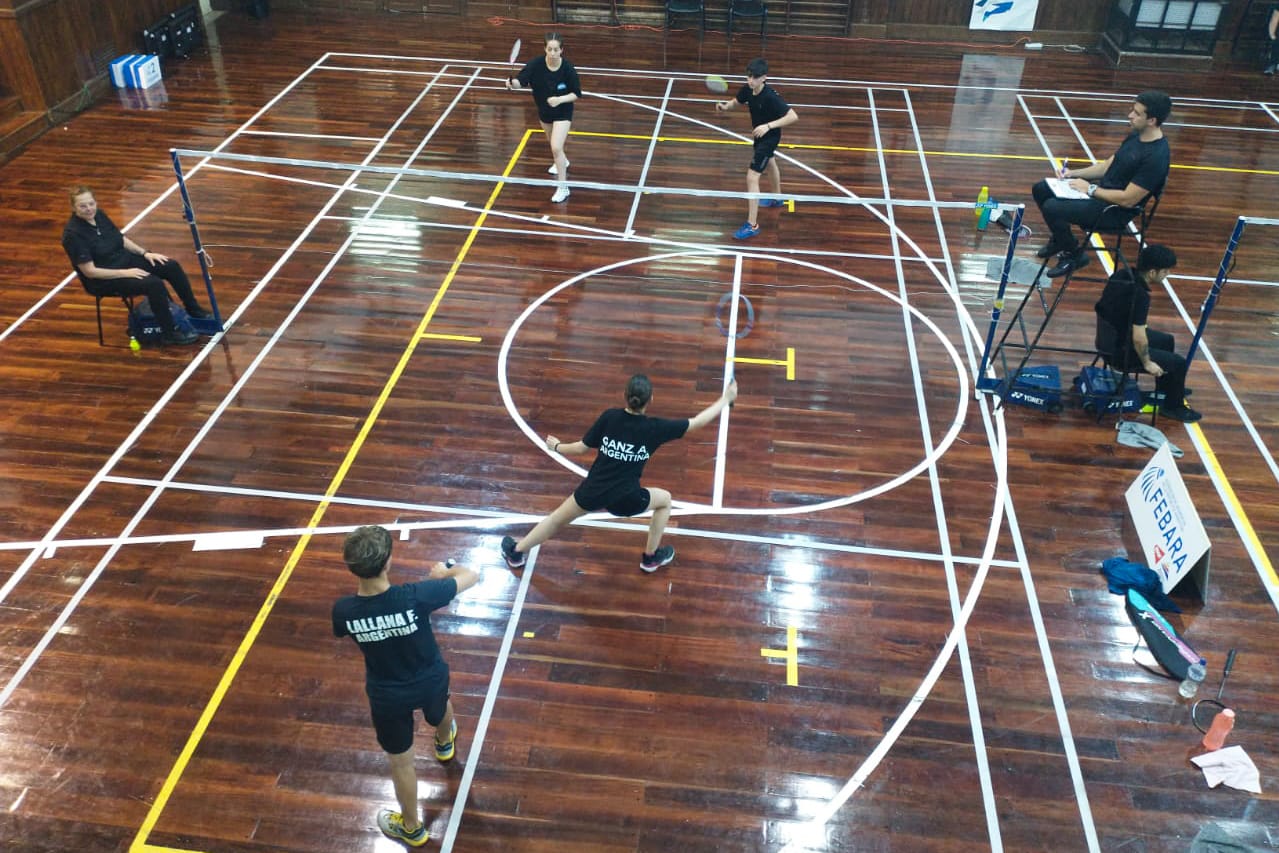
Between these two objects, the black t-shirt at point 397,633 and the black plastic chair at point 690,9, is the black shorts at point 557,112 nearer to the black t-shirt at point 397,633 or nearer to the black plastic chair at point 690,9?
Answer: the black plastic chair at point 690,9

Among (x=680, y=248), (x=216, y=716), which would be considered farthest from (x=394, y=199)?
(x=216, y=716)

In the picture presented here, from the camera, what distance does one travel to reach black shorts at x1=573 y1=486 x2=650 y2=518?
6.71 m

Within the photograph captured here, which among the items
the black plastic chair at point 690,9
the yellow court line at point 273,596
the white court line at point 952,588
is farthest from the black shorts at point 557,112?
the black plastic chair at point 690,9

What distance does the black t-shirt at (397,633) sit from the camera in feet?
15.6

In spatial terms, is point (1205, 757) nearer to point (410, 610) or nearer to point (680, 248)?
point (410, 610)

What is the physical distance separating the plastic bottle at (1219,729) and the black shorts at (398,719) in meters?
4.92

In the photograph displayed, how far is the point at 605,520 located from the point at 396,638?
3301mm

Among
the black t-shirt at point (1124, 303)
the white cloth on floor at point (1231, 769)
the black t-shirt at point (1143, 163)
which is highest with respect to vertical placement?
the black t-shirt at point (1143, 163)

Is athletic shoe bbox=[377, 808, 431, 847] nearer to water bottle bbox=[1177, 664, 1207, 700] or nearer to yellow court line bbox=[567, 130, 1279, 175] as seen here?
water bottle bbox=[1177, 664, 1207, 700]

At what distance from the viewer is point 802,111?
15977 mm

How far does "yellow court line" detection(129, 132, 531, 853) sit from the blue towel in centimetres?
635

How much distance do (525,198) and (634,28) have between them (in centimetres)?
861

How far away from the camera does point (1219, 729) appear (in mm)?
6207

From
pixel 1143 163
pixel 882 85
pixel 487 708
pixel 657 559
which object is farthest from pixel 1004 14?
pixel 487 708
